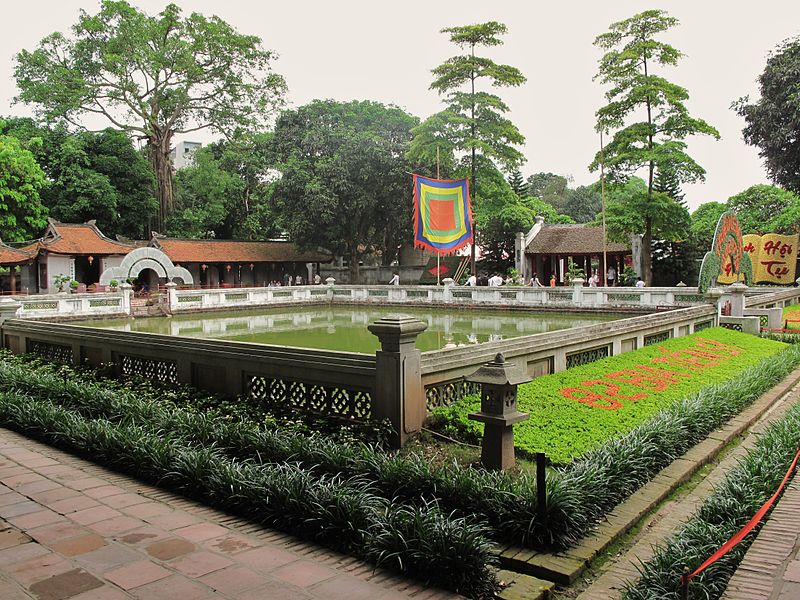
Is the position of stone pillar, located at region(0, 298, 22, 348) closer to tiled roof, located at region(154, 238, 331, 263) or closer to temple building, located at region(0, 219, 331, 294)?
temple building, located at region(0, 219, 331, 294)

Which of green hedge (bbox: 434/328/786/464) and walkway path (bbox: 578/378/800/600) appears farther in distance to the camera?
green hedge (bbox: 434/328/786/464)

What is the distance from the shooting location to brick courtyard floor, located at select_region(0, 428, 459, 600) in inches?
146

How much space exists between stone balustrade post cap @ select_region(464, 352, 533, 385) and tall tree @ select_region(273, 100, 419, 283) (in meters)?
33.0

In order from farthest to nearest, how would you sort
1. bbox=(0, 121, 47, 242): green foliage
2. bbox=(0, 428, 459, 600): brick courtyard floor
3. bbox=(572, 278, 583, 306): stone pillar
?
bbox=(0, 121, 47, 242): green foliage
bbox=(572, 278, 583, 306): stone pillar
bbox=(0, 428, 459, 600): brick courtyard floor

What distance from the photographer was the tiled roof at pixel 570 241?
124 ft

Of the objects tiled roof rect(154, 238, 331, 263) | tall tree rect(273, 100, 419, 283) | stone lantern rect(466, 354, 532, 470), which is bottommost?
stone lantern rect(466, 354, 532, 470)

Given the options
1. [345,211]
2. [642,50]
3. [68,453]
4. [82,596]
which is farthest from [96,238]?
[82,596]

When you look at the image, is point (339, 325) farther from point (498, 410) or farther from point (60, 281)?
point (498, 410)

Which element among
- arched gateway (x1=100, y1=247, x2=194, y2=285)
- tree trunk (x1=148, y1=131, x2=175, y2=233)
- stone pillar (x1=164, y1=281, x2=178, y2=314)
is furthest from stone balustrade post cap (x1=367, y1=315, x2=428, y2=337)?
tree trunk (x1=148, y1=131, x2=175, y2=233)

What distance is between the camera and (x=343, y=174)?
3788 centimetres

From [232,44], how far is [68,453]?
127ft

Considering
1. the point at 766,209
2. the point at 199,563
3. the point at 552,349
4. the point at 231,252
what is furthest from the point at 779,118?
the point at 199,563

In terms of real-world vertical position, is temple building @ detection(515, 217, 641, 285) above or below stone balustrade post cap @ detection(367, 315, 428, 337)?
above

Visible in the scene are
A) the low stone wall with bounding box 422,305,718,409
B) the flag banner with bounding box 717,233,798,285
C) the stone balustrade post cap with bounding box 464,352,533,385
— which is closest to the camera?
the stone balustrade post cap with bounding box 464,352,533,385
